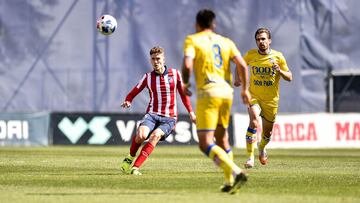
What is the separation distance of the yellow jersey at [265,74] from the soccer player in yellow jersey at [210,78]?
20.1 feet

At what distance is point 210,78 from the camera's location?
1177 cm

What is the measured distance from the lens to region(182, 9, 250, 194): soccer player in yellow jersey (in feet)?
38.2

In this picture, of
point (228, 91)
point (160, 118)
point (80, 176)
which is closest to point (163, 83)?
point (160, 118)

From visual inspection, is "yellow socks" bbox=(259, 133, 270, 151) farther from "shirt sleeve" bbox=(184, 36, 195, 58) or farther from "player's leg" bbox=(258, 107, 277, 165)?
"shirt sleeve" bbox=(184, 36, 195, 58)

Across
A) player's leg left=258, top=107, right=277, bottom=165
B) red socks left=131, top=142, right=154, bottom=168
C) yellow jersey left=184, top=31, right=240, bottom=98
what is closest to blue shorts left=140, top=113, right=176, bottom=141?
red socks left=131, top=142, right=154, bottom=168

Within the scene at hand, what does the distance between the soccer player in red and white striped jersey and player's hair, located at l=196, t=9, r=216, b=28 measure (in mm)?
3976

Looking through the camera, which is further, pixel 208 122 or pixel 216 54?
pixel 216 54

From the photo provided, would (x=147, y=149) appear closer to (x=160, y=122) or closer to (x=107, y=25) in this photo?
(x=160, y=122)

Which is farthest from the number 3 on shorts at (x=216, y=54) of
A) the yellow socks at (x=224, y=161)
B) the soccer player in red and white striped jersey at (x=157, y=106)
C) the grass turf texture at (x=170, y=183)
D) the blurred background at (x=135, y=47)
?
the blurred background at (x=135, y=47)

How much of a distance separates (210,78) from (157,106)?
4.51 meters

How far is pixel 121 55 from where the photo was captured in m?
35.1

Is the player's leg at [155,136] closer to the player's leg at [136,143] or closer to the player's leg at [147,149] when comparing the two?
the player's leg at [147,149]

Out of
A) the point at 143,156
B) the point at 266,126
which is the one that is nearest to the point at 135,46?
the point at 266,126

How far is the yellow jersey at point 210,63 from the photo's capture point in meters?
11.7
